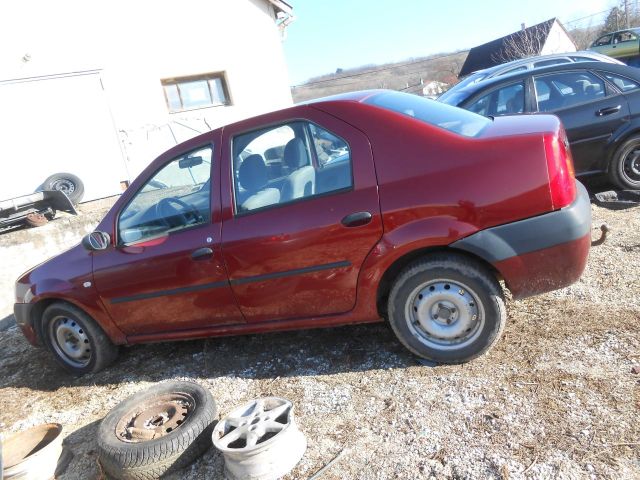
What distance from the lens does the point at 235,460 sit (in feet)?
7.84

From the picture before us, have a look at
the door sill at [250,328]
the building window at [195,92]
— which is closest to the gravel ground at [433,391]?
the door sill at [250,328]

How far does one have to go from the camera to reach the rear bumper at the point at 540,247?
262 centimetres

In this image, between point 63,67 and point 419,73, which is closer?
point 63,67

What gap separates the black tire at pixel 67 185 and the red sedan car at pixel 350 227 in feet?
21.1

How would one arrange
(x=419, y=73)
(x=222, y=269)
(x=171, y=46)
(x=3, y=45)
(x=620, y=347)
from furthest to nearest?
(x=419, y=73), (x=171, y=46), (x=3, y=45), (x=222, y=269), (x=620, y=347)

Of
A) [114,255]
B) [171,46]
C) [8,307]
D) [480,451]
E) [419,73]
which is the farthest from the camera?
[419,73]

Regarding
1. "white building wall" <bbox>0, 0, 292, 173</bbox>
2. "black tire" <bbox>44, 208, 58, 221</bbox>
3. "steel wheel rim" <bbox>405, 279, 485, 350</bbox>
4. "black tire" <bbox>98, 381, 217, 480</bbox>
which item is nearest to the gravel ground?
"black tire" <bbox>98, 381, 217, 480</bbox>

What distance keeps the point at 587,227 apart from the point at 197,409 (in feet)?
8.44

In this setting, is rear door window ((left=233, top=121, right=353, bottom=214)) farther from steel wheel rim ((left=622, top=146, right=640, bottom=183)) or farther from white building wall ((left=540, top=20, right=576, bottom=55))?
white building wall ((left=540, top=20, right=576, bottom=55))

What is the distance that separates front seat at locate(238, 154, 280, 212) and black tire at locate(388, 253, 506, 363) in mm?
1017

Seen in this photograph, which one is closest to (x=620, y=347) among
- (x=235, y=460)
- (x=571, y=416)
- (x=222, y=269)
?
(x=571, y=416)

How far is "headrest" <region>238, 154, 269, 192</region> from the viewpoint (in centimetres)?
320

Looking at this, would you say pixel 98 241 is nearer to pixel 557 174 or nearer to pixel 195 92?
pixel 557 174

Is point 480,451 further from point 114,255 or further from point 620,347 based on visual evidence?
point 114,255
